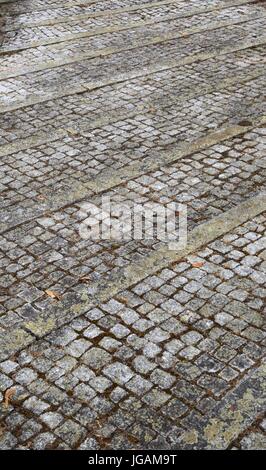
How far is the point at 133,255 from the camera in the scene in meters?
6.29

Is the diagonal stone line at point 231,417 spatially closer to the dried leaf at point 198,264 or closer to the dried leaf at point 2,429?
the dried leaf at point 2,429

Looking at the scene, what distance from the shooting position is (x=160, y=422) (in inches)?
179

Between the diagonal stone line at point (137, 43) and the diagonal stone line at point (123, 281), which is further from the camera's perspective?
the diagonal stone line at point (137, 43)

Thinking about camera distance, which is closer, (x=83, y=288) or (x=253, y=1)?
(x=83, y=288)

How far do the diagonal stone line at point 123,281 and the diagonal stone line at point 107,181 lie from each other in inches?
55.8

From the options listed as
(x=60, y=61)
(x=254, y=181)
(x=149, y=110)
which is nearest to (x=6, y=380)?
(x=254, y=181)

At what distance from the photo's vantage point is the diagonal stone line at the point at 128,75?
979 cm

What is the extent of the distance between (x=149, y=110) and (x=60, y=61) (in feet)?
9.51

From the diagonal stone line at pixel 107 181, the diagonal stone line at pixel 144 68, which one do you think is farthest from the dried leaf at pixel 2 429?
the diagonal stone line at pixel 144 68

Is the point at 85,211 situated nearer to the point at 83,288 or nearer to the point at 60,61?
the point at 83,288

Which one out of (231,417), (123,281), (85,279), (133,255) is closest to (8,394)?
(85,279)

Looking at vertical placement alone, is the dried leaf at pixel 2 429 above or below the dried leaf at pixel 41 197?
below

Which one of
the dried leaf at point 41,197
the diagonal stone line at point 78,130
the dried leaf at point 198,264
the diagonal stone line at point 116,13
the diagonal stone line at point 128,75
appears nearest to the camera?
the dried leaf at point 198,264

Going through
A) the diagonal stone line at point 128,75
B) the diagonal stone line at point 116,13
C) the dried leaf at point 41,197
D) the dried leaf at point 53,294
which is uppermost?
the diagonal stone line at point 116,13
